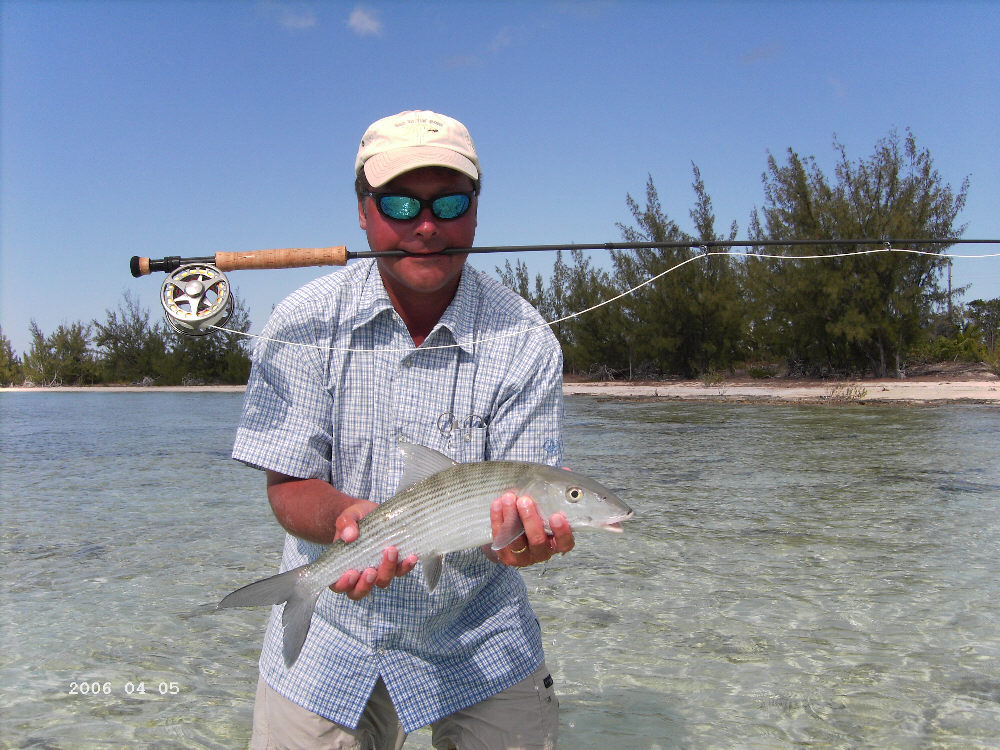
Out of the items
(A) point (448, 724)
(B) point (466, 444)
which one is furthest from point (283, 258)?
(A) point (448, 724)

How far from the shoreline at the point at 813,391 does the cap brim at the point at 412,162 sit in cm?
2424

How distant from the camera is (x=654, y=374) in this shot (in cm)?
4631

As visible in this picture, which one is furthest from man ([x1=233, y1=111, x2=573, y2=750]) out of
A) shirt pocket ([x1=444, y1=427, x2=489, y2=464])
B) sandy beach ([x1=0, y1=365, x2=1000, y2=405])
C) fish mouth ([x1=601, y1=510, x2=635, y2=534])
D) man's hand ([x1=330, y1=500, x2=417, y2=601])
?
sandy beach ([x1=0, y1=365, x2=1000, y2=405])

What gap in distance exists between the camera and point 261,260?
11.7 ft

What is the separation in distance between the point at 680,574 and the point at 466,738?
4610mm

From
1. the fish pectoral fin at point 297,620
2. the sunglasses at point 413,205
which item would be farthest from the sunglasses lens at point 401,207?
the fish pectoral fin at point 297,620

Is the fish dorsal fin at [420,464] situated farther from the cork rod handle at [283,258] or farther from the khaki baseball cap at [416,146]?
the cork rod handle at [283,258]

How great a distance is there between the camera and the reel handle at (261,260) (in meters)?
3.24

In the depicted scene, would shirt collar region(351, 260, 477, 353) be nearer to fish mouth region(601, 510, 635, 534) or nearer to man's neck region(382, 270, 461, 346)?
man's neck region(382, 270, 461, 346)

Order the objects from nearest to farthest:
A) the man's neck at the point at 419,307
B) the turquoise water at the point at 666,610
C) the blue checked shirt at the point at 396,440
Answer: the blue checked shirt at the point at 396,440, the man's neck at the point at 419,307, the turquoise water at the point at 666,610

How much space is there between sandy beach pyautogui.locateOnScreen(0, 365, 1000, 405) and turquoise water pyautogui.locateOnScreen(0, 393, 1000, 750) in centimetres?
1304

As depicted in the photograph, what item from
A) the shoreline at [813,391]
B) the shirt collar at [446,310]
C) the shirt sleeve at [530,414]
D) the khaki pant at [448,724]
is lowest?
the shoreline at [813,391]

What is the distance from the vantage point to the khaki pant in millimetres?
2461

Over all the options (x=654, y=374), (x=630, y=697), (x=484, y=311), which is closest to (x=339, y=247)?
(x=484, y=311)
